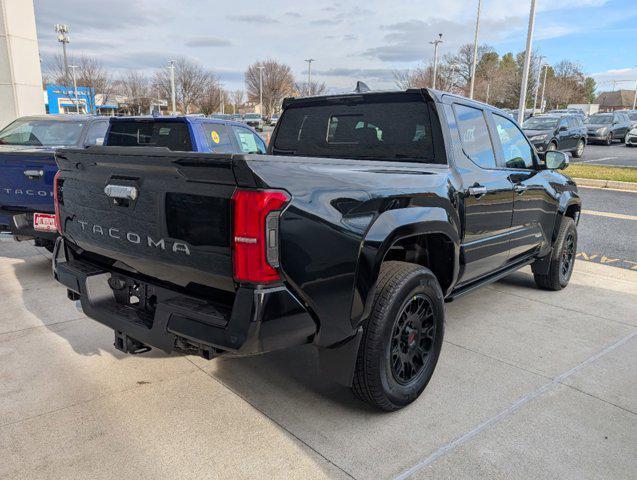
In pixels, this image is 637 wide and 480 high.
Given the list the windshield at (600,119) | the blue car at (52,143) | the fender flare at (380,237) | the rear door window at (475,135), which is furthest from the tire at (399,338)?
the windshield at (600,119)

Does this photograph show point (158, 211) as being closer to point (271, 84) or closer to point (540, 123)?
point (540, 123)

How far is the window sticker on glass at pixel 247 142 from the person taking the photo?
7980 millimetres

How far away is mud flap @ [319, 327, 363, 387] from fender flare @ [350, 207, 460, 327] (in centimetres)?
13

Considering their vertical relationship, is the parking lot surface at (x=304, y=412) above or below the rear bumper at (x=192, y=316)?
below

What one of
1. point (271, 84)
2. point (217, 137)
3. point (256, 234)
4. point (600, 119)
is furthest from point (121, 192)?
point (271, 84)

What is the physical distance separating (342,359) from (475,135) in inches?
86.4

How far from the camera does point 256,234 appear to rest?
2084 mm

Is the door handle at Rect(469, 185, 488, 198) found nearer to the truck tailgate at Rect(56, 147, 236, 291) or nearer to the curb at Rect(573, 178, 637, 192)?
the truck tailgate at Rect(56, 147, 236, 291)

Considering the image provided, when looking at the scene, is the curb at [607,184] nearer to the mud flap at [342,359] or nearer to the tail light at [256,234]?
the mud flap at [342,359]

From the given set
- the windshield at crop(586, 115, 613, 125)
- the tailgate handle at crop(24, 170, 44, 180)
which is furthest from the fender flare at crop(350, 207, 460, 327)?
the windshield at crop(586, 115, 613, 125)

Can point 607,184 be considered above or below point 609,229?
above

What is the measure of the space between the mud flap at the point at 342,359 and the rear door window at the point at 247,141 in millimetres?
5668

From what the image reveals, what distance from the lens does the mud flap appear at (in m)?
2.61

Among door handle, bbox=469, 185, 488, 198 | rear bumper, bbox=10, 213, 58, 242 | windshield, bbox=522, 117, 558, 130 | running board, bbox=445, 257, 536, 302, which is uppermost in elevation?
windshield, bbox=522, 117, 558, 130
